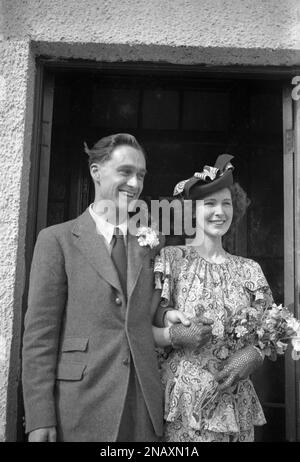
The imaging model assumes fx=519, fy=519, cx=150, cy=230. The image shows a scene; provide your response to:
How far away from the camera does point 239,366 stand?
7.85ft

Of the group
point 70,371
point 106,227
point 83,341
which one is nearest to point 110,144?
point 106,227

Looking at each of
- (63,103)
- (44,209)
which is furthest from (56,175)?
(44,209)

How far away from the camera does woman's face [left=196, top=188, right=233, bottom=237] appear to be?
2.68 meters

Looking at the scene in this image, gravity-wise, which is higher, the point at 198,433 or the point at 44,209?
the point at 44,209

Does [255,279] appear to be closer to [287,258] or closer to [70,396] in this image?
[287,258]

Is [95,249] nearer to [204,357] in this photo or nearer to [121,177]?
[121,177]

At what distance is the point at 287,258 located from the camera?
3004 mm

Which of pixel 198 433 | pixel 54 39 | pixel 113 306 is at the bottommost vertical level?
pixel 198 433

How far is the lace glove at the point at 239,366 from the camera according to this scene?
93.7 inches

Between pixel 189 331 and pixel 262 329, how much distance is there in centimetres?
37

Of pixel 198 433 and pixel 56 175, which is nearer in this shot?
pixel 198 433

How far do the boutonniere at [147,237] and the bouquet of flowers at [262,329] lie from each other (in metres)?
0.52

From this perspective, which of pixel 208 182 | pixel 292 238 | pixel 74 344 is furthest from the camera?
pixel 292 238

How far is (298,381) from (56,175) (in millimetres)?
2621
